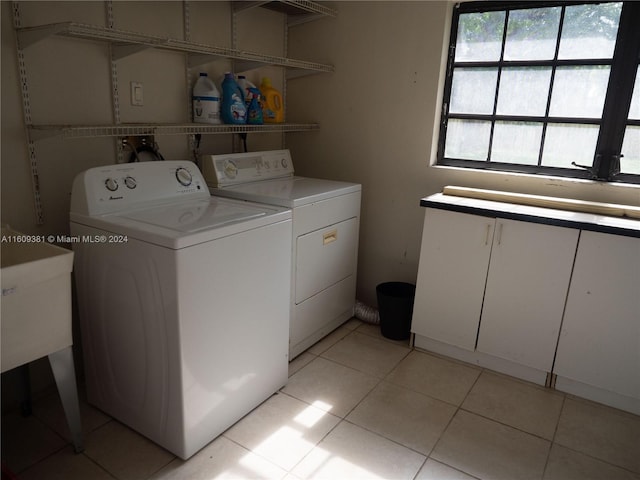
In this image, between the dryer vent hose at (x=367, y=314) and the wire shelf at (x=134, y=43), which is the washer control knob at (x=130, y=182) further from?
the dryer vent hose at (x=367, y=314)

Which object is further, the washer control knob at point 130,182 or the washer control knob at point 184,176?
the washer control knob at point 184,176

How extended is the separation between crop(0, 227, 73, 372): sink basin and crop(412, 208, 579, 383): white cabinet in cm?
175

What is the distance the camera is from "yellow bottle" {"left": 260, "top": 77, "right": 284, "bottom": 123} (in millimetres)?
2911

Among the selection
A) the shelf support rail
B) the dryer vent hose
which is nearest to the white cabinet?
the dryer vent hose

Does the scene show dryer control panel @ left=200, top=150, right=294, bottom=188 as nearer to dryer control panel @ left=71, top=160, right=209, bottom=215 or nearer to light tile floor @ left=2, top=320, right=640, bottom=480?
dryer control panel @ left=71, top=160, right=209, bottom=215

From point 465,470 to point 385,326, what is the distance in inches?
43.1

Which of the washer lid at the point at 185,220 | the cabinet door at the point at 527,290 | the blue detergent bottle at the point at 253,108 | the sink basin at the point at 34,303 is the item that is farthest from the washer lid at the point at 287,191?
the sink basin at the point at 34,303

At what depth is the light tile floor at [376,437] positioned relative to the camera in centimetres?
178

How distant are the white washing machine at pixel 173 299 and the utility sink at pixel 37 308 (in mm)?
215

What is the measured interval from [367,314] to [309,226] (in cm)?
89

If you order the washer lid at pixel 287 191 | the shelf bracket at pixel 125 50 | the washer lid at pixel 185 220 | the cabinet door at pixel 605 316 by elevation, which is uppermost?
the shelf bracket at pixel 125 50

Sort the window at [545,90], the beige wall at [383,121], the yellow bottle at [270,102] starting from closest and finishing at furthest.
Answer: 1. the window at [545,90]
2. the beige wall at [383,121]
3. the yellow bottle at [270,102]

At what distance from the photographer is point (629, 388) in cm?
215

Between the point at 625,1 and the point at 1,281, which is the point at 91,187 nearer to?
the point at 1,281
